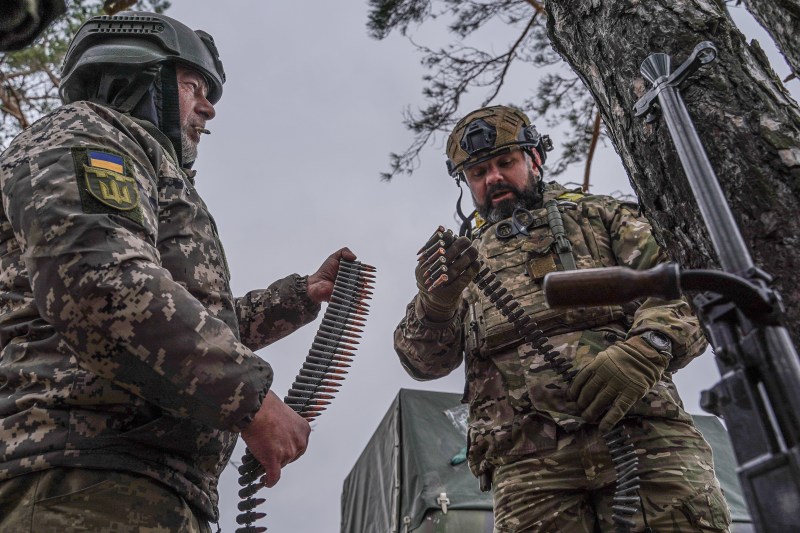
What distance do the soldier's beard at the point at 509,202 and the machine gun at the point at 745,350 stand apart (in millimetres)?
3341

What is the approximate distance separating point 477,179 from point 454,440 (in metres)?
3.85

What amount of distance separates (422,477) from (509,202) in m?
3.63

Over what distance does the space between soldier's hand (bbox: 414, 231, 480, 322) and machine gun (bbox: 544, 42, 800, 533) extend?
7.95 feet

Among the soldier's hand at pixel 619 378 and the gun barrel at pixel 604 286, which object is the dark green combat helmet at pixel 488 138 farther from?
the gun barrel at pixel 604 286

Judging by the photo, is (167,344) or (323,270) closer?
(167,344)

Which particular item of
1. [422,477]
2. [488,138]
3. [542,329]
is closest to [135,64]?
[488,138]

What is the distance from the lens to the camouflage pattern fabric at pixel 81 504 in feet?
6.58

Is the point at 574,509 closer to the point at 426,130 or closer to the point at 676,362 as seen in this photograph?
the point at 676,362

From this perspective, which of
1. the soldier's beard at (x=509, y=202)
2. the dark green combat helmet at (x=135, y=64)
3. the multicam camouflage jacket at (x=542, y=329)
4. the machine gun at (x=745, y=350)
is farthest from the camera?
the soldier's beard at (x=509, y=202)

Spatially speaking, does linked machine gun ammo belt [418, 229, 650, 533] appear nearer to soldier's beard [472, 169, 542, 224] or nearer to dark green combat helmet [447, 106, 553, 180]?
soldier's beard [472, 169, 542, 224]

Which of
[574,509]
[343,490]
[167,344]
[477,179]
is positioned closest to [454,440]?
[343,490]

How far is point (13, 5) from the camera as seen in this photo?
2391 millimetres

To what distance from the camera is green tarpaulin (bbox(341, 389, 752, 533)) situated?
6.67 metres

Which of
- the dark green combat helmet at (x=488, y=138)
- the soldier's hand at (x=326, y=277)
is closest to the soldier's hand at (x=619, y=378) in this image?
the soldier's hand at (x=326, y=277)
